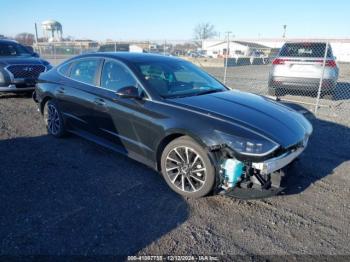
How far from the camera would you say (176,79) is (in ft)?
15.0

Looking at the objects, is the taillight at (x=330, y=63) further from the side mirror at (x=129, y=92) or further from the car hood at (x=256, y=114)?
the side mirror at (x=129, y=92)

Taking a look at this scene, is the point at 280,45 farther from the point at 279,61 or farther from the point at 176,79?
the point at 176,79

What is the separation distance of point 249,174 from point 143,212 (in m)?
1.21

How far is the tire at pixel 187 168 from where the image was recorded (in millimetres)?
3467

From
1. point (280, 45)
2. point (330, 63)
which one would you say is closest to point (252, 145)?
point (330, 63)

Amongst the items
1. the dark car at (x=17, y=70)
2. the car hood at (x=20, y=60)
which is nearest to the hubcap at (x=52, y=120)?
the dark car at (x=17, y=70)

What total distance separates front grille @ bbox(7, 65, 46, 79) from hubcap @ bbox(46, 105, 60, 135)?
3.85 meters

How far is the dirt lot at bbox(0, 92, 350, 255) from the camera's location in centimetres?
287

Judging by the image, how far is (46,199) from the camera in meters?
3.60

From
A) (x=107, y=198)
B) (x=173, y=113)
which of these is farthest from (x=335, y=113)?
(x=107, y=198)

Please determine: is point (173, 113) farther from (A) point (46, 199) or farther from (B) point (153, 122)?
(A) point (46, 199)

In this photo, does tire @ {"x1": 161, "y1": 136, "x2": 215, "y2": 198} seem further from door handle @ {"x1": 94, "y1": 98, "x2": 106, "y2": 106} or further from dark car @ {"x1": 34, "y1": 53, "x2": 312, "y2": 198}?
door handle @ {"x1": 94, "y1": 98, "x2": 106, "y2": 106}

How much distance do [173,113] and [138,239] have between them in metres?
1.50

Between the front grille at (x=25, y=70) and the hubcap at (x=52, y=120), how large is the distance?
3.85m
